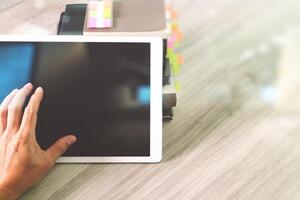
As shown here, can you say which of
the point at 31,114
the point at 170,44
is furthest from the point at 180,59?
the point at 31,114

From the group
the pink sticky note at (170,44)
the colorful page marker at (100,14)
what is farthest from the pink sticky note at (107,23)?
the pink sticky note at (170,44)

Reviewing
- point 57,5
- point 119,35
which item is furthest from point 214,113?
point 57,5

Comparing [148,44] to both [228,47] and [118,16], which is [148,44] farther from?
[228,47]

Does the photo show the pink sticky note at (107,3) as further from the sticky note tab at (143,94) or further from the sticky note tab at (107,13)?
the sticky note tab at (143,94)

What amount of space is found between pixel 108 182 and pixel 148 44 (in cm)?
20

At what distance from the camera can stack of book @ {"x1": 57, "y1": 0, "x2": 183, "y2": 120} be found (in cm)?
68

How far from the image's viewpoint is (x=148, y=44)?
0.67 metres

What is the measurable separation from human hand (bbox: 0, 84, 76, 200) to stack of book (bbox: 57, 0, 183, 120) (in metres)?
0.12

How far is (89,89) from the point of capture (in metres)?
0.67

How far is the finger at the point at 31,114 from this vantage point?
0.64m

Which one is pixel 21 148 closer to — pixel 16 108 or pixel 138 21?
pixel 16 108

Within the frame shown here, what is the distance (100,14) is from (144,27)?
0.07 m

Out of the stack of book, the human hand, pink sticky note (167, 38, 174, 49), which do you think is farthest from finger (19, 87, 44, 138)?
pink sticky note (167, 38, 174, 49)

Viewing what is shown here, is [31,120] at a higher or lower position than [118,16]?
lower
